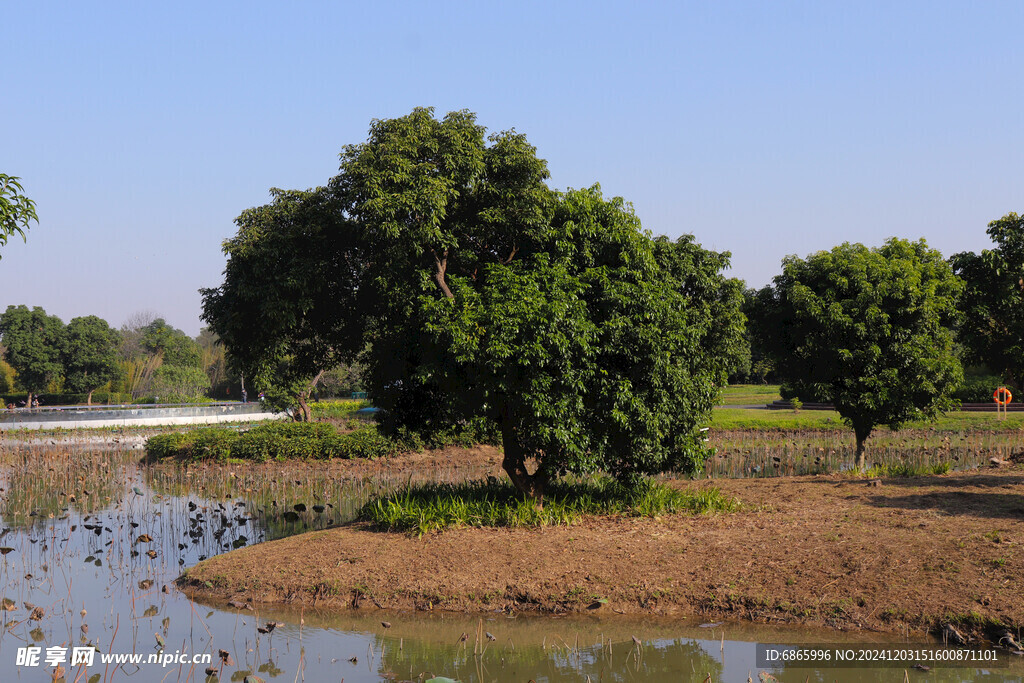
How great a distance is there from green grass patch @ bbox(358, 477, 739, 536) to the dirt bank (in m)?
0.37

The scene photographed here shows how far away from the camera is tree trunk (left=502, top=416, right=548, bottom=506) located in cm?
1534

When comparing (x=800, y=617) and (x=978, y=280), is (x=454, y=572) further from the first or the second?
(x=978, y=280)

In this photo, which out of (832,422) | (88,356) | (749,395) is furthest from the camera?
(88,356)

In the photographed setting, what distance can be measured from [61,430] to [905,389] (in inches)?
1443

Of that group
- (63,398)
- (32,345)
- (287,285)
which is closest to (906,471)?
(287,285)

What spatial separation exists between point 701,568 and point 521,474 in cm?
420

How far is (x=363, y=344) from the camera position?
1847 cm

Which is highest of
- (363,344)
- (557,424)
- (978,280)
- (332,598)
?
(978,280)

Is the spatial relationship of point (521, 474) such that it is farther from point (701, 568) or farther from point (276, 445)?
point (276, 445)

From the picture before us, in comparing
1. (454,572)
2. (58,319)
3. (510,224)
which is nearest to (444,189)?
(510,224)

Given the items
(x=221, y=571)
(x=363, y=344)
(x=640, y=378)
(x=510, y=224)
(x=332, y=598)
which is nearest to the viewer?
(x=332, y=598)

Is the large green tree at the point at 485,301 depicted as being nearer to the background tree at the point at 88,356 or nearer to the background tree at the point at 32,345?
the background tree at the point at 88,356

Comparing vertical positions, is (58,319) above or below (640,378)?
above

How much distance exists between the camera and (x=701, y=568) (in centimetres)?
1270
